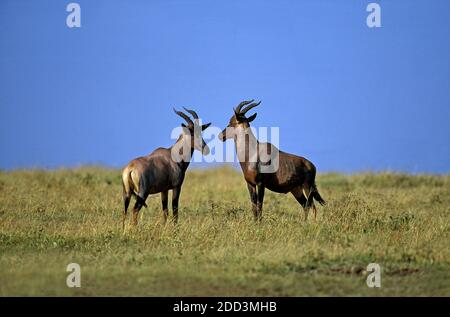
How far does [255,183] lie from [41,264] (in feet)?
19.4

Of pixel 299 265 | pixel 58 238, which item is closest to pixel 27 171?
pixel 58 238

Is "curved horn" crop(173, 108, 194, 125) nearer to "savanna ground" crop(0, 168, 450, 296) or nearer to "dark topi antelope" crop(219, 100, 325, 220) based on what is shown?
"dark topi antelope" crop(219, 100, 325, 220)

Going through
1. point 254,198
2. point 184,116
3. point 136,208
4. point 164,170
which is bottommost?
point 136,208

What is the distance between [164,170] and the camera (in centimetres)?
1574

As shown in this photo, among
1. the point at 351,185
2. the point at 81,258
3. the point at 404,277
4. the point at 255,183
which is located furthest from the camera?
the point at 351,185

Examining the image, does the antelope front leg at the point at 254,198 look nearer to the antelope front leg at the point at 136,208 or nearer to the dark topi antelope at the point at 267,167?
the dark topi antelope at the point at 267,167

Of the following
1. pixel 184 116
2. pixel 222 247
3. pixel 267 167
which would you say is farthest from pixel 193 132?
pixel 222 247

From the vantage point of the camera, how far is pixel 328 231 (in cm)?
1452

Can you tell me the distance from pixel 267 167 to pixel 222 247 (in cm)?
399

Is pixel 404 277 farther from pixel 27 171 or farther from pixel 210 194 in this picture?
pixel 27 171

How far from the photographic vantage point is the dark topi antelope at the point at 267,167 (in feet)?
54.3

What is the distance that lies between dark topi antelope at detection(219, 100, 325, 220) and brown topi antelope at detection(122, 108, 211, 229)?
0.81 meters

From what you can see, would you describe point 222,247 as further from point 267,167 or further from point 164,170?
point 267,167

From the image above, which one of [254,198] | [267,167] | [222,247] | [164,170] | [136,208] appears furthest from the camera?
[267,167]
